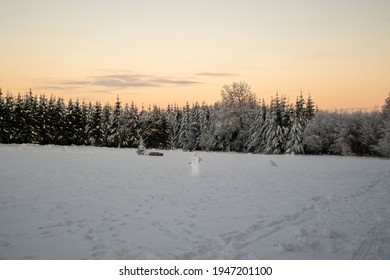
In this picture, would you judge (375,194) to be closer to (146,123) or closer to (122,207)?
(122,207)

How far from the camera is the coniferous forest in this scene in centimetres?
5138

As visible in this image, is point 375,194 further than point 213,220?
Yes

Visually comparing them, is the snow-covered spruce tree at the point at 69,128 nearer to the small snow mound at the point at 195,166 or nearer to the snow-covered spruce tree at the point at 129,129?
the snow-covered spruce tree at the point at 129,129

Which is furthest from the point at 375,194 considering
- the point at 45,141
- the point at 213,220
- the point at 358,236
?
the point at 45,141

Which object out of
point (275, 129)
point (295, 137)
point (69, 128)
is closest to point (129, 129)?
point (69, 128)

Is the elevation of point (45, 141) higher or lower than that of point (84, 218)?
lower

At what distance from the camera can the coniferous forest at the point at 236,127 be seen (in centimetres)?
5138

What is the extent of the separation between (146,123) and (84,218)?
62.1 metres

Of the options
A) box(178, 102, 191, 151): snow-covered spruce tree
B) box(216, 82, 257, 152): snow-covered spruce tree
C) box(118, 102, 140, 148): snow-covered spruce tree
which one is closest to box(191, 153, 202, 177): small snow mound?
box(216, 82, 257, 152): snow-covered spruce tree

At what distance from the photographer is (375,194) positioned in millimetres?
12727

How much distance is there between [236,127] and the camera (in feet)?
179

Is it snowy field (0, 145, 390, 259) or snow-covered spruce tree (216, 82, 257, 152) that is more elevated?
snow-covered spruce tree (216, 82, 257, 152)

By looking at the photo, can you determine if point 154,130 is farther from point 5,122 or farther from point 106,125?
point 5,122

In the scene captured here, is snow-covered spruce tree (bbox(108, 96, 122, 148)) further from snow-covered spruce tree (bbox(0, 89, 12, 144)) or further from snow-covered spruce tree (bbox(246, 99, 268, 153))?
snow-covered spruce tree (bbox(246, 99, 268, 153))
